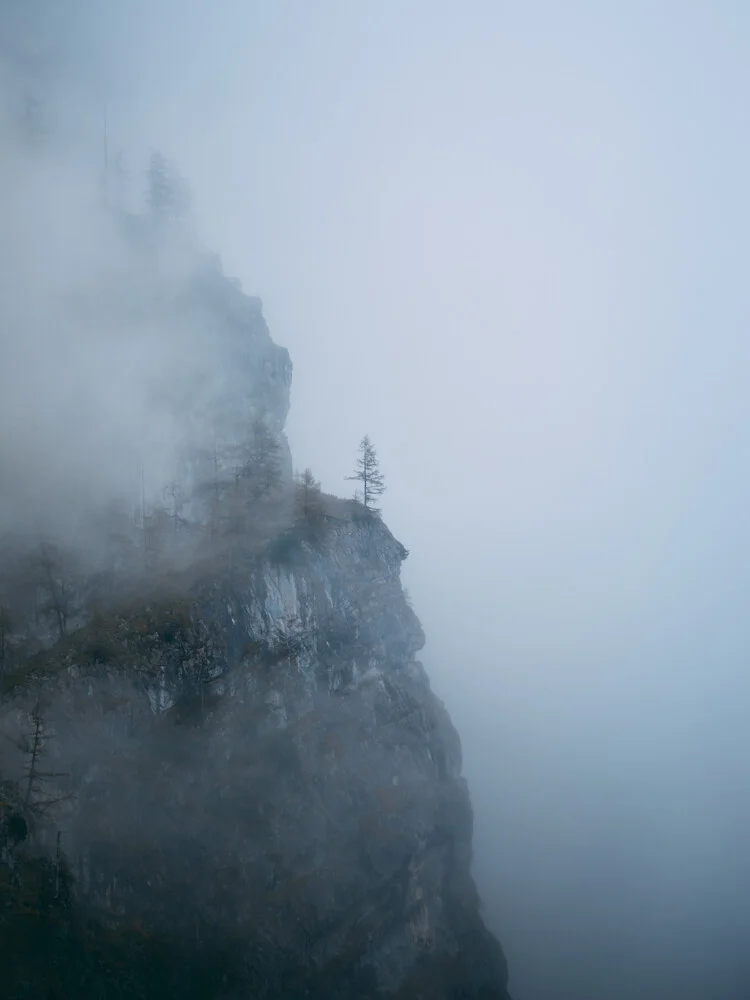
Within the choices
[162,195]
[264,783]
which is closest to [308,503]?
[264,783]

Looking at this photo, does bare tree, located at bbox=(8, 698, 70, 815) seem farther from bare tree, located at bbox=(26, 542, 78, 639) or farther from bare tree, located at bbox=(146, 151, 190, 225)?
bare tree, located at bbox=(146, 151, 190, 225)

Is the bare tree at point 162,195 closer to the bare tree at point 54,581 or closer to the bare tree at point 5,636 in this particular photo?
the bare tree at point 54,581

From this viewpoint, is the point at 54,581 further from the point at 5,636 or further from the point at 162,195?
the point at 162,195

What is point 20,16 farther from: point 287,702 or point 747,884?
point 747,884

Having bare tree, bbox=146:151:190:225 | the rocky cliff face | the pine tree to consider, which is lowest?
the rocky cliff face

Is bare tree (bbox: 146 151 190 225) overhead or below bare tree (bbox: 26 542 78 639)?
overhead

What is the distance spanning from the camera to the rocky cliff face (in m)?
48.5

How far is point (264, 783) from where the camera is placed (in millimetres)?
55188

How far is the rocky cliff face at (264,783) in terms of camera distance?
159ft

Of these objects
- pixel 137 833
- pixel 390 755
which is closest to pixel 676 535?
pixel 390 755

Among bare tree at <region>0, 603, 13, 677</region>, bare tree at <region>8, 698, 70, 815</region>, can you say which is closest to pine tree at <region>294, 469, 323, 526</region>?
bare tree at <region>0, 603, 13, 677</region>

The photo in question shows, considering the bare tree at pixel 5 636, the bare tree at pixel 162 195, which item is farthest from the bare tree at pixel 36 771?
the bare tree at pixel 162 195

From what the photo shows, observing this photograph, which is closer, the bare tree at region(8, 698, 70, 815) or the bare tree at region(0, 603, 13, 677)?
the bare tree at region(8, 698, 70, 815)

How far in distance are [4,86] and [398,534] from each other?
330 feet
